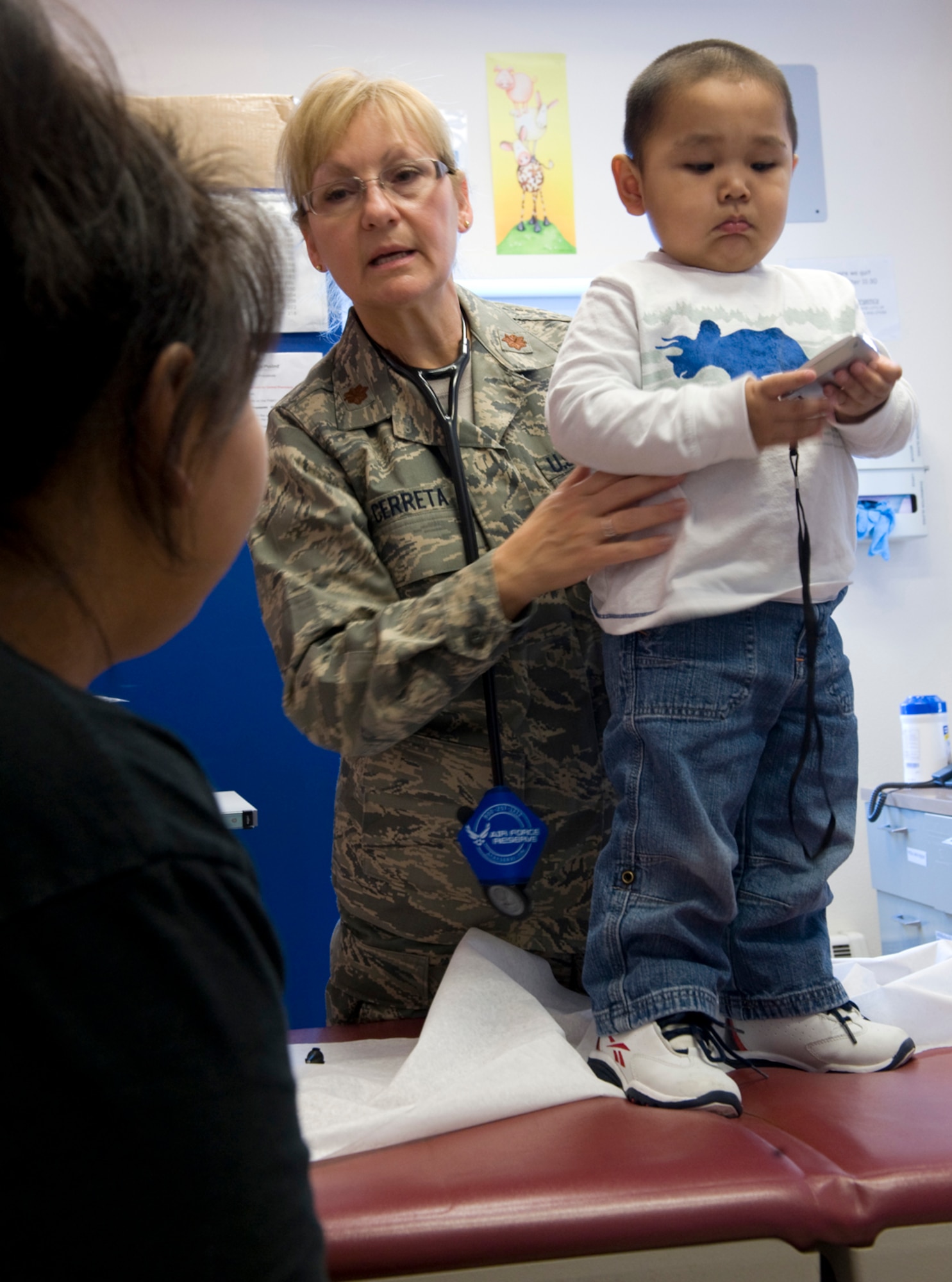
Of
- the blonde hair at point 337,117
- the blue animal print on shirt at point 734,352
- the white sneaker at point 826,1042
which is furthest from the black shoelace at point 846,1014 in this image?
the blonde hair at point 337,117

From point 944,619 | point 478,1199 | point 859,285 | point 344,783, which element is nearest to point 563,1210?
point 478,1199

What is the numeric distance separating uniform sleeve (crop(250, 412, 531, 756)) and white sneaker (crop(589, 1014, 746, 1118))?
0.36 metres

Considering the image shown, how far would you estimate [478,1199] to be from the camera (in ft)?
2.36

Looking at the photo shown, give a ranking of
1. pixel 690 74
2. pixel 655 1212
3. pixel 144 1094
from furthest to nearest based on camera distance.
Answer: pixel 690 74 → pixel 655 1212 → pixel 144 1094

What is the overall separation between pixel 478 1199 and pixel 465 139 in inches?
113

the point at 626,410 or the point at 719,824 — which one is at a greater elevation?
the point at 626,410

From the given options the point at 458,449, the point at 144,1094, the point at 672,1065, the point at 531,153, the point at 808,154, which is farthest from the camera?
the point at 808,154

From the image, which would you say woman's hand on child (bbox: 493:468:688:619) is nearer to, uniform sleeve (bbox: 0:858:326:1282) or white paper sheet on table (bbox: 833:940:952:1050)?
white paper sheet on table (bbox: 833:940:952:1050)

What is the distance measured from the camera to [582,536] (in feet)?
3.47

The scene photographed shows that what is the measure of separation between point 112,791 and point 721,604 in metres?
0.78

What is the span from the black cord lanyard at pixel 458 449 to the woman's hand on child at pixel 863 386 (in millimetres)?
402


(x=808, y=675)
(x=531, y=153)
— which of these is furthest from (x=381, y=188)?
(x=531, y=153)

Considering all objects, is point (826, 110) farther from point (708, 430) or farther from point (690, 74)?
point (708, 430)

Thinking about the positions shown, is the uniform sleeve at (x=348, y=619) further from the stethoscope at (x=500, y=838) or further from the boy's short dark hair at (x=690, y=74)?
the boy's short dark hair at (x=690, y=74)
